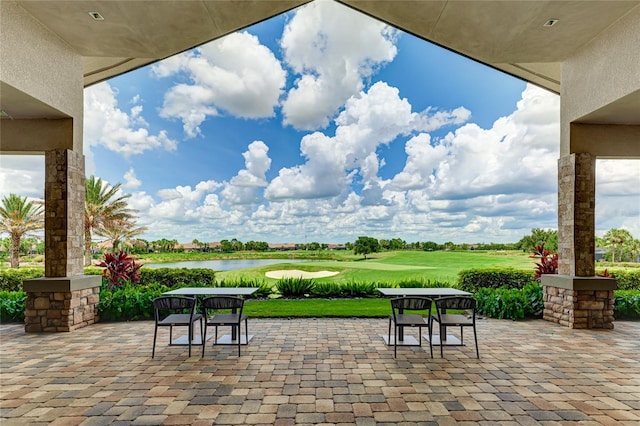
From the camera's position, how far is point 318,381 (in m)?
3.89

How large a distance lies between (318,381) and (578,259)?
18.3 feet

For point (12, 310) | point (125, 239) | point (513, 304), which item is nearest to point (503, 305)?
point (513, 304)

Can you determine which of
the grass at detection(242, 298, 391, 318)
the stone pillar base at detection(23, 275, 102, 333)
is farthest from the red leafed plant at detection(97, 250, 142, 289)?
the grass at detection(242, 298, 391, 318)

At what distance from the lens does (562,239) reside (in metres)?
7.02

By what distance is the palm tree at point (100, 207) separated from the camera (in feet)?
44.1

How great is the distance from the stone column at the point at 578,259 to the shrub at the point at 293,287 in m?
Answer: 5.77

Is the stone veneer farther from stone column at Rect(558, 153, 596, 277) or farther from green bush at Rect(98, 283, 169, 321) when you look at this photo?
stone column at Rect(558, 153, 596, 277)

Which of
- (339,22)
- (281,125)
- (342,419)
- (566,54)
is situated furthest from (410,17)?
(281,125)

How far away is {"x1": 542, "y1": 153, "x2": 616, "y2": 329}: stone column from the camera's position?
21.4 ft

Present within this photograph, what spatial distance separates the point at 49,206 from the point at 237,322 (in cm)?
414

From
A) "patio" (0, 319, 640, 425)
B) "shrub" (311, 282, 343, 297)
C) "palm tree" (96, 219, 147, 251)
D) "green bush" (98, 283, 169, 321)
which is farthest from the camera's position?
"palm tree" (96, 219, 147, 251)

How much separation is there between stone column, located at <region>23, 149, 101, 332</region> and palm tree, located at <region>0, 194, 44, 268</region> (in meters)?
7.89

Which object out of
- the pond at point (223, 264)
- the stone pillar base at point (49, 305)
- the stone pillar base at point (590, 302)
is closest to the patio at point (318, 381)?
the stone pillar base at point (49, 305)

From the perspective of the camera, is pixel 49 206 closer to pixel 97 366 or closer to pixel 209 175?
pixel 97 366
